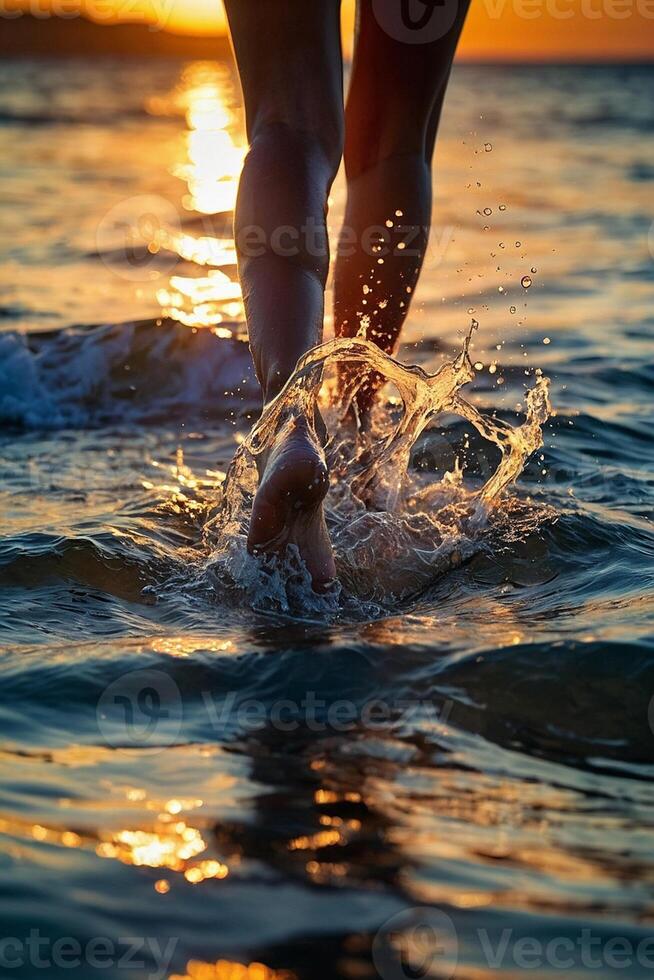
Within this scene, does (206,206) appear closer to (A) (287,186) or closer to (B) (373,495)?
(B) (373,495)

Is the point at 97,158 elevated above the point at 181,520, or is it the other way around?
the point at 97,158

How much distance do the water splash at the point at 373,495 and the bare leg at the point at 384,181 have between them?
142 mm

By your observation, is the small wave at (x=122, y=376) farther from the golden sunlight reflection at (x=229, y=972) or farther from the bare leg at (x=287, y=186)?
the golden sunlight reflection at (x=229, y=972)

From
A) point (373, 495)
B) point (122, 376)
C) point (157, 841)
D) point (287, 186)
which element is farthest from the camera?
point (122, 376)

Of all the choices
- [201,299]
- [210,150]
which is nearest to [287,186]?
[201,299]

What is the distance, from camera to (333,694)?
1.80 metres

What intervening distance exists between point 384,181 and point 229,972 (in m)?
1.91

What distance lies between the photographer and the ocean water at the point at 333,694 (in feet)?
4.23

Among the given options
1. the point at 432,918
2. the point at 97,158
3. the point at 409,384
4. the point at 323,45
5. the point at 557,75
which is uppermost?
the point at 557,75

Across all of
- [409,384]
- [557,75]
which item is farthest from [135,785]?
[557,75]

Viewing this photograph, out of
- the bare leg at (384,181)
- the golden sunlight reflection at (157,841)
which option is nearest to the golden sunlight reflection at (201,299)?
the bare leg at (384,181)

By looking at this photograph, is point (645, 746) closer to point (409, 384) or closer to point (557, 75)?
point (409, 384)

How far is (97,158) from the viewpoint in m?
13.2

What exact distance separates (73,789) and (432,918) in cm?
51
